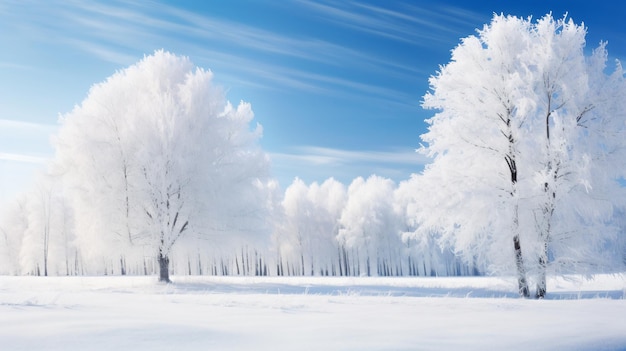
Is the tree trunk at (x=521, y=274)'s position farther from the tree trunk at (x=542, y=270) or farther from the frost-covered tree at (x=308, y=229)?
the frost-covered tree at (x=308, y=229)

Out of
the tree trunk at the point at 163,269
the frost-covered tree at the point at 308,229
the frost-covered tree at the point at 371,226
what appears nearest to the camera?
the tree trunk at the point at 163,269

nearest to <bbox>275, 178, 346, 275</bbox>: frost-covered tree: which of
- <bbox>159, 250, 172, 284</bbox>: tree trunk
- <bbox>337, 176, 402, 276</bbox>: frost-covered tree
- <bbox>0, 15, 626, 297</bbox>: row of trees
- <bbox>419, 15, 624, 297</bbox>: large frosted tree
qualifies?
<bbox>337, 176, 402, 276</bbox>: frost-covered tree

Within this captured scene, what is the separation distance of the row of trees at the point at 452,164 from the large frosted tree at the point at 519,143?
0.05 metres

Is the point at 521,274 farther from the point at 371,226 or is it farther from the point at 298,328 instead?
the point at 371,226

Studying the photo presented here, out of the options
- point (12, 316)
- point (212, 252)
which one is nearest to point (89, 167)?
point (212, 252)

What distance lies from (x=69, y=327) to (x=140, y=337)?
3.58 ft

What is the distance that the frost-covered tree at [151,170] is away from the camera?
23375mm

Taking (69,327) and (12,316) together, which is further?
(12,316)

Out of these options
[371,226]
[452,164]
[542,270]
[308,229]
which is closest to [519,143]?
[452,164]

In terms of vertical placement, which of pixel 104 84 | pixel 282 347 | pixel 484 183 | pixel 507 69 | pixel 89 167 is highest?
pixel 104 84

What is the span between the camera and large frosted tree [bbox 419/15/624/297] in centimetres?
1678

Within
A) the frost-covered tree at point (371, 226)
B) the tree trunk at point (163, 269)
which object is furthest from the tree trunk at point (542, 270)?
the frost-covered tree at point (371, 226)

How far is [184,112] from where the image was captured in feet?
81.9

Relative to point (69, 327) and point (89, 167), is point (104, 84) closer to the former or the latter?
point (89, 167)
